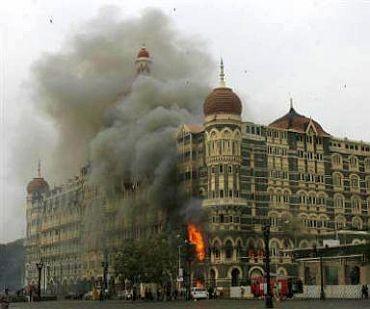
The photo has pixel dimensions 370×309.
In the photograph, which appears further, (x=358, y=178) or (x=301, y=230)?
(x=358, y=178)

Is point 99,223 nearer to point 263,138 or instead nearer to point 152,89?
point 152,89

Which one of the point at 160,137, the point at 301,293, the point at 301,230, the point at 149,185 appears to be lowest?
the point at 301,293

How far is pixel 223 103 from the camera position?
101312 millimetres

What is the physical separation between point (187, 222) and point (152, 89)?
27563 mm

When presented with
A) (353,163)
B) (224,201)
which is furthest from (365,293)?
(353,163)

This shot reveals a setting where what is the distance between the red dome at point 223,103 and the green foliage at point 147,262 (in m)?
23.9

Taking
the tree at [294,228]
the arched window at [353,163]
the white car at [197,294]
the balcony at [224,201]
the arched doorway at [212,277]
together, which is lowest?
the white car at [197,294]

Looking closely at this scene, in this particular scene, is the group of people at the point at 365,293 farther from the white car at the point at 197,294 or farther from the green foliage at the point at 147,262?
the green foliage at the point at 147,262

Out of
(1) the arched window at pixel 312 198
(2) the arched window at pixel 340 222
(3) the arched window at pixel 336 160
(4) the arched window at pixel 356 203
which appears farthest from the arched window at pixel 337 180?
(1) the arched window at pixel 312 198

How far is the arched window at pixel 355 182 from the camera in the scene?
376ft

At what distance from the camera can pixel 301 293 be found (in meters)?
72.9

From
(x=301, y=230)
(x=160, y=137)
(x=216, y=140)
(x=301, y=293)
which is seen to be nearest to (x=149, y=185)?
(x=160, y=137)

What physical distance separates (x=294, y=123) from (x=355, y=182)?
1449 cm

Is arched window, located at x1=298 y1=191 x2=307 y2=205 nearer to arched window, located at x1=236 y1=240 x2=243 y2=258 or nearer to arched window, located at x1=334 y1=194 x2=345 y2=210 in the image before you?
arched window, located at x1=334 y1=194 x2=345 y2=210
